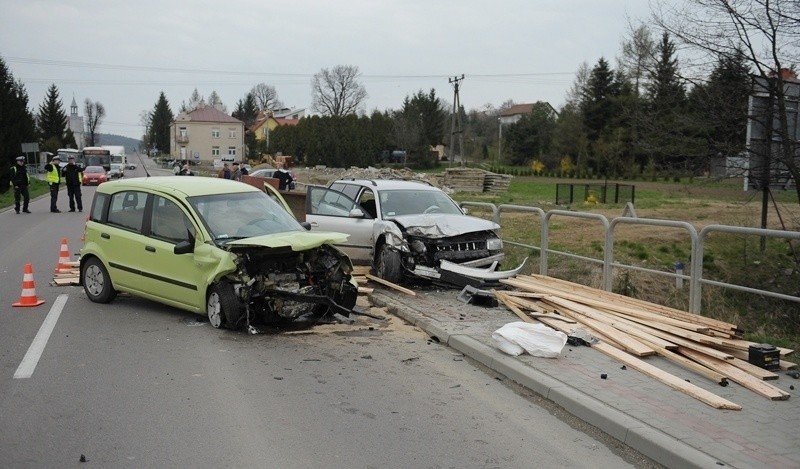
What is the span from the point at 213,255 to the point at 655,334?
16.3 ft

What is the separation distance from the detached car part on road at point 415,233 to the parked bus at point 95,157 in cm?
6029

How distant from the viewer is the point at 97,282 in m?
10.5

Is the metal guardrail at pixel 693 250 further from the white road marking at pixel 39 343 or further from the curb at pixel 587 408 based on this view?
the white road marking at pixel 39 343

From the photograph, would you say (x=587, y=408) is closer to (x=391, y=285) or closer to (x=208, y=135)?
(x=391, y=285)

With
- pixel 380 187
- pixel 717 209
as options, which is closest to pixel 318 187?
pixel 380 187

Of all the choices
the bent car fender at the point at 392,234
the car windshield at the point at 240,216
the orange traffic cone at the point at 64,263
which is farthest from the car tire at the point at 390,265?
the orange traffic cone at the point at 64,263

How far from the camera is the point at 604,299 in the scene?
9.77m

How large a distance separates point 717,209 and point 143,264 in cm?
2459

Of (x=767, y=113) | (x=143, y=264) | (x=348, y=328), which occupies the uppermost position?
(x=767, y=113)

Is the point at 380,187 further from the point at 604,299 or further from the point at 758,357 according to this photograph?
the point at 758,357

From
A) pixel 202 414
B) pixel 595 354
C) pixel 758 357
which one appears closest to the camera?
pixel 202 414

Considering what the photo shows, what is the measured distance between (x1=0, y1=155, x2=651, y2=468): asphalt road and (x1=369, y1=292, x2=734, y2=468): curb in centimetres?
12

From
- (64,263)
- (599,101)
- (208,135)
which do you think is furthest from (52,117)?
(64,263)

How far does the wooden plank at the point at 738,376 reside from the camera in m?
6.29
